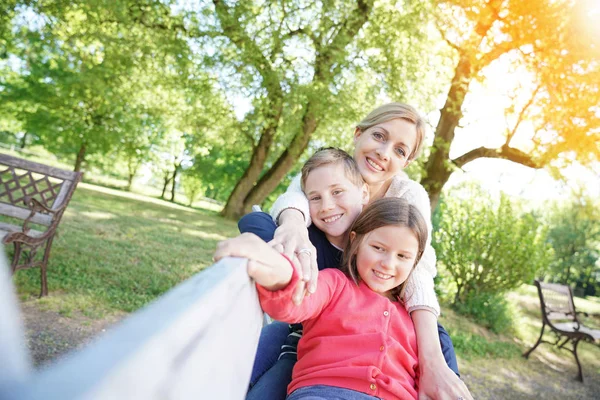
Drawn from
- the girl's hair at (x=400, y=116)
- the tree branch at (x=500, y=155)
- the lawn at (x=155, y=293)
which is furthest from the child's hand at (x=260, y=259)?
the tree branch at (x=500, y=155)

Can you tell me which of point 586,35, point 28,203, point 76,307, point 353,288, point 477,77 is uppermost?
point 586,35

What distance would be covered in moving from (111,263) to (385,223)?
216 inches

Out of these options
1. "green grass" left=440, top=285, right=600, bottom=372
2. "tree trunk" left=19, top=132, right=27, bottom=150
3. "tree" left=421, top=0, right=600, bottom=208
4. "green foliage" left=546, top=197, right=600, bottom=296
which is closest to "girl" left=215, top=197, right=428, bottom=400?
"green grass" left=440, top=285, right=600, bottom=372

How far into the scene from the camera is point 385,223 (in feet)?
6.16

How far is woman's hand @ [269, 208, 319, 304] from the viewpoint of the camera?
132 cm

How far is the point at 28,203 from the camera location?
15.2 ft

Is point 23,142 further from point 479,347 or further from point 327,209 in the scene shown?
point 327,209

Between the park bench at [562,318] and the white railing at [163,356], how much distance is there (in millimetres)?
8065

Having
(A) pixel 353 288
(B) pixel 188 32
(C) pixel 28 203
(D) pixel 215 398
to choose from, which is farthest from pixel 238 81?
(D) pixel 215 398

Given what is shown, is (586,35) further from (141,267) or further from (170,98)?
(170,98)

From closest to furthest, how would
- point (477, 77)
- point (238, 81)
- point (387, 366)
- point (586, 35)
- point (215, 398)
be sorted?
point (215, 398), point (387, 366), point (586, 35), point (477, 77), point (238, 81)

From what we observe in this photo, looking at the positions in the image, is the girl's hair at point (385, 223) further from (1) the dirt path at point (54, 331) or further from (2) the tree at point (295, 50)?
(2) the tree at point (295, 50)

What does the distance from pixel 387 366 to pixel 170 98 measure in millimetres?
19931

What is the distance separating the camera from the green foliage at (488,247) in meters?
9.20
